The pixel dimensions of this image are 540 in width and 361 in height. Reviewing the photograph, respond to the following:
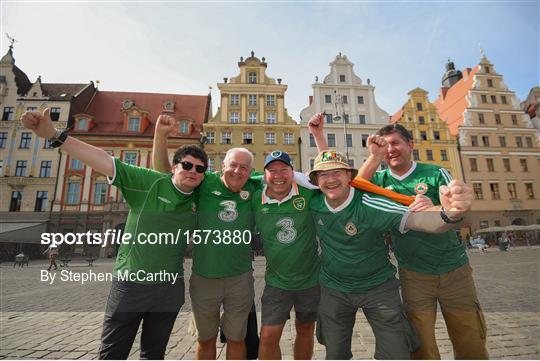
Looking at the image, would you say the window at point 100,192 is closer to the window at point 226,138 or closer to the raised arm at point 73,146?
the window at point 226,138

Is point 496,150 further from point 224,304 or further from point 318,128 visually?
point 224,304

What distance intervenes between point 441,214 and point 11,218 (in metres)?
32.8

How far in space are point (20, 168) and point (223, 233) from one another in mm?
33005

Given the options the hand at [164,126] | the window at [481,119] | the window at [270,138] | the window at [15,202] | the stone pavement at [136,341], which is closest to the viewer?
the hand at [164,126]

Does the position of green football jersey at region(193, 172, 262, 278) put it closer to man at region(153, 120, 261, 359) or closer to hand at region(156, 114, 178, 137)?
man at region(153, 120, 261, 359)

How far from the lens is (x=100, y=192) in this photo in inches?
1014

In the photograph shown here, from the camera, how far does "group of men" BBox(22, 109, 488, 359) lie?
2.28 meters

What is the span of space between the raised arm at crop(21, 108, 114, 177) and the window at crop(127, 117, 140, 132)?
91.3ft

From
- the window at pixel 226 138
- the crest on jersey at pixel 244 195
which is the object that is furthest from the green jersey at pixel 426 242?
the window at pixel 226 138

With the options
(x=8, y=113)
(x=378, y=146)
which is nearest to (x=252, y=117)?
(x=8, y=113)

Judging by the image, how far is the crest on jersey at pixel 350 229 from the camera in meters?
2.28

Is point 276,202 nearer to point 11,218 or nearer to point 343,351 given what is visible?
point 343,351

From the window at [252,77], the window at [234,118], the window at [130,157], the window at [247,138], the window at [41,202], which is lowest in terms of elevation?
the window at [41,202]

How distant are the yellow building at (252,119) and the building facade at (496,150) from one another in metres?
18.3
